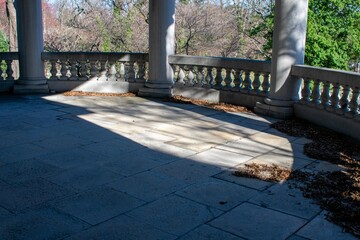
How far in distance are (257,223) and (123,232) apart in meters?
1.12

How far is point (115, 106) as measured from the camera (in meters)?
8.98

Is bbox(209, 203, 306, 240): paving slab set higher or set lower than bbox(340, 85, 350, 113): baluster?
lower

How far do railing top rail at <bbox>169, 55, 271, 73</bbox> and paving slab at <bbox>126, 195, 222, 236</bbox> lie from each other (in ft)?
16.4

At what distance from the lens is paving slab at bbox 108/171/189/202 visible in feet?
14.1

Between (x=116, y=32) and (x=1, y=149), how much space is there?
16597mm

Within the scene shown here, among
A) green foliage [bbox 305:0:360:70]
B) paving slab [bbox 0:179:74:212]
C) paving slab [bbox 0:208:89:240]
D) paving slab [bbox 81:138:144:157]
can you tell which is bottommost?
paving slab [bbox 0:208:89:240]

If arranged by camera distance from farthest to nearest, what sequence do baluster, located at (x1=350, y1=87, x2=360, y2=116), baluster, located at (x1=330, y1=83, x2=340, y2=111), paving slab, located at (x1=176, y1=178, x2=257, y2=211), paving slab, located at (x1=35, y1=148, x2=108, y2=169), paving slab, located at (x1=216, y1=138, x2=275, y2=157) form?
1. baluster, located at (x1=330, y1=83, x2=340, y2=111)
2. baluster, located at (x1=350, y1=87, x2=360, y2=116)
3. paving slab, located at (x1=216, y1=138, x2=275, y2=157)
4. paving slab, located at (x1=35, y1=148, x2=108, y2=169)
5. paving slab, located at (x1=176, y1=178, x2=257, y2=211)

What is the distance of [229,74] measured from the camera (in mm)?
9453

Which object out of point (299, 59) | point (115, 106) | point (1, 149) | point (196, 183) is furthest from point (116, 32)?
point (196, 183)

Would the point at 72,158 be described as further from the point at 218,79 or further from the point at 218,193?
the point at 218,79

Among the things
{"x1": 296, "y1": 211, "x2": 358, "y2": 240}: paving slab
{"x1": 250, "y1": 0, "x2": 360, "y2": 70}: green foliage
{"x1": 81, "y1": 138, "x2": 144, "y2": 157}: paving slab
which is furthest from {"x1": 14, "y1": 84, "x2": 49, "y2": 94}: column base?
{"x1": 250, "y1": 0, "x2": 360, "y2": 70}: green foliage

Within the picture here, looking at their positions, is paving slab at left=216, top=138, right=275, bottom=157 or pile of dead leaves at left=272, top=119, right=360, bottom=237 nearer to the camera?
pile of dead leaves at left=272, top=119, right=360, bottom=237

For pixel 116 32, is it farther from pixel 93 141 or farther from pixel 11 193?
pixel 11 193

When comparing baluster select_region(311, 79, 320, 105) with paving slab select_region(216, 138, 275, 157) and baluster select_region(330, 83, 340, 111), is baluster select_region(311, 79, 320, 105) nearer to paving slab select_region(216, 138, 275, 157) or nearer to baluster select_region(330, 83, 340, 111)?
baluster select_region(330, 83, 340, 111)
